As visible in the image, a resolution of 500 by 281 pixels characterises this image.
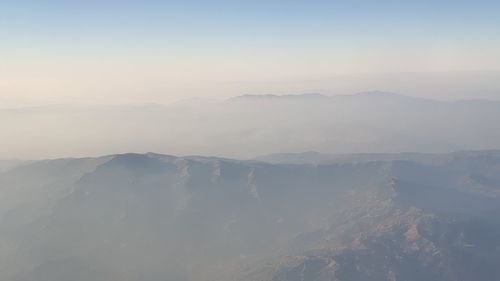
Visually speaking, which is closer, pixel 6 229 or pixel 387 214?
pixel 387 214

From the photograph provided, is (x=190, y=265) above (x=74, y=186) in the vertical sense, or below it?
below

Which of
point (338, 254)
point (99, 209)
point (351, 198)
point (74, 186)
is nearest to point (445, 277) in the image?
point (338, 254)

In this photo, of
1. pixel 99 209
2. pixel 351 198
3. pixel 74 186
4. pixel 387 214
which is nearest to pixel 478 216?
pixel 387 214

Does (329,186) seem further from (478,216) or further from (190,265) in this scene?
(190,265)

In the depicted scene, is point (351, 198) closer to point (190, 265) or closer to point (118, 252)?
point (190, 265)

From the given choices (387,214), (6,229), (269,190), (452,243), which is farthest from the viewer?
(269,190)

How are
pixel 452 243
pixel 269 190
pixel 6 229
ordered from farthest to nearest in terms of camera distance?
pixel 269 190
pixel 6 229
pixel 452 243
